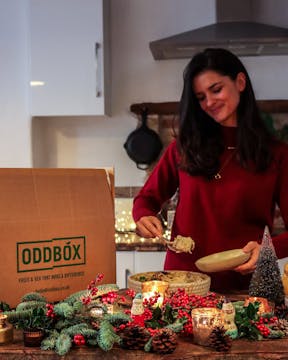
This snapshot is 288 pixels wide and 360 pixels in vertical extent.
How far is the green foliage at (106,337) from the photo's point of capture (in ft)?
2.67

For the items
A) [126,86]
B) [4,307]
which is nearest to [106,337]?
[4,307]

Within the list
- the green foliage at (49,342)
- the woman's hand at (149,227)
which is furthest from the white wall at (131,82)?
the green foliage at (49,342)

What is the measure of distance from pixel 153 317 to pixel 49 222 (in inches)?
13.5

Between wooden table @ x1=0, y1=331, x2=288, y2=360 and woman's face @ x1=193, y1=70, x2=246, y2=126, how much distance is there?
2.93 ft

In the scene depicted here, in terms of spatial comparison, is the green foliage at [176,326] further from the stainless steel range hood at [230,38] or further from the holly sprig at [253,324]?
the stainless steel range hood at [230,38]

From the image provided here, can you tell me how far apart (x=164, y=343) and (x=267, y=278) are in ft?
1.32

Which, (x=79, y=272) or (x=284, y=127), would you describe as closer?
(x=79, y=272)

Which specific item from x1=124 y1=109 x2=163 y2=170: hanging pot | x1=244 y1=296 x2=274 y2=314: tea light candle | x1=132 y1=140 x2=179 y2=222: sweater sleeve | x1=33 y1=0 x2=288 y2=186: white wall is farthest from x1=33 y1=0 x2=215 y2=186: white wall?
x1=244 y1=296 x2=274 y2=314: tea light candle

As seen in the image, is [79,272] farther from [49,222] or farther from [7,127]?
[7,127]

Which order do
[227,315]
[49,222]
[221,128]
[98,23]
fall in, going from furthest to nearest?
[98,23], [221,128], [49,222], [227,315]

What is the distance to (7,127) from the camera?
2.77 metres

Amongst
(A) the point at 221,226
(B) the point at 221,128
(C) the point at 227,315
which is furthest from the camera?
(B) the point at 221,128

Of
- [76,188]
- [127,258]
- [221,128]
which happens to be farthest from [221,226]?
[127,258]

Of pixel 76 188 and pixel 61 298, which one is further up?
pixel 76 188
